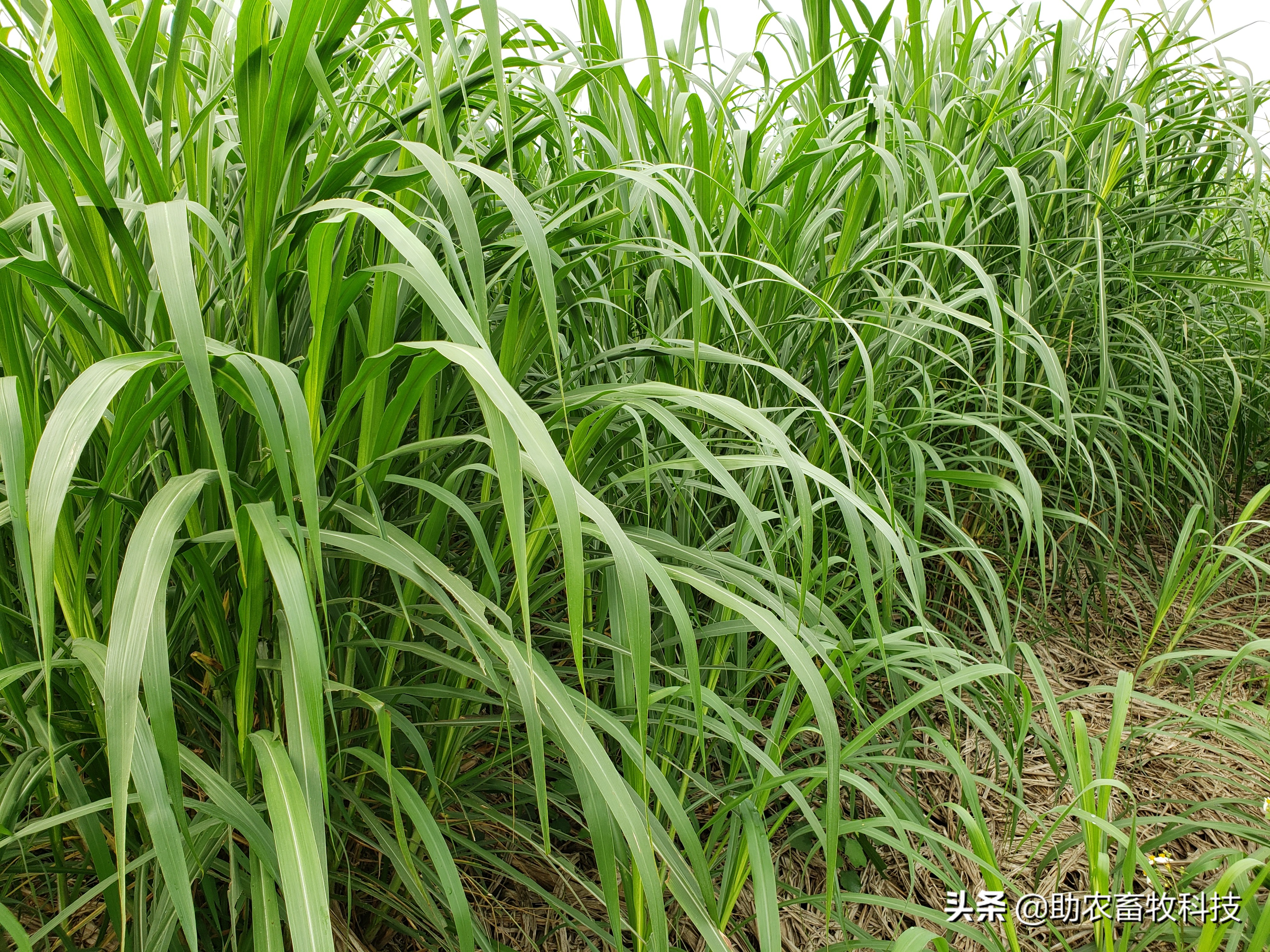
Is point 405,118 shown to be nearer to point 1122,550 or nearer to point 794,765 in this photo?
point 794,765

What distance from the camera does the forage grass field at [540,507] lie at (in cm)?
49

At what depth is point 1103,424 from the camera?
4.98ft

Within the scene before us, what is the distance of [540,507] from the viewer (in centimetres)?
75

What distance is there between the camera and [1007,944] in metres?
0.83

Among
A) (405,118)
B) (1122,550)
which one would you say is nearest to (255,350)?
(405,118)

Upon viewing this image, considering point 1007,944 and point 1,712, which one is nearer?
point 1,712

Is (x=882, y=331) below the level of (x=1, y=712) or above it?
above

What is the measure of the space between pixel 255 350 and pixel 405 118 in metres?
0.22

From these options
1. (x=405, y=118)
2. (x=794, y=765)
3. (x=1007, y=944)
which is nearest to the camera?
(x=405, y=118)

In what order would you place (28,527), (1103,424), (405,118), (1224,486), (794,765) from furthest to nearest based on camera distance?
1. (1224,486)
2. (1103,424)
3. (794,765)
4. (405,118)
5. (28,527)

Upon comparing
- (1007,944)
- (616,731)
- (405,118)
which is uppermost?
(405,118)

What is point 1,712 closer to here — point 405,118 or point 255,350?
point 255,350

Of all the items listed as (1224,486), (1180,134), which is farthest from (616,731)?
(1224,486)

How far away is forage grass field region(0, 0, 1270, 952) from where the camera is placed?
1.62ft
